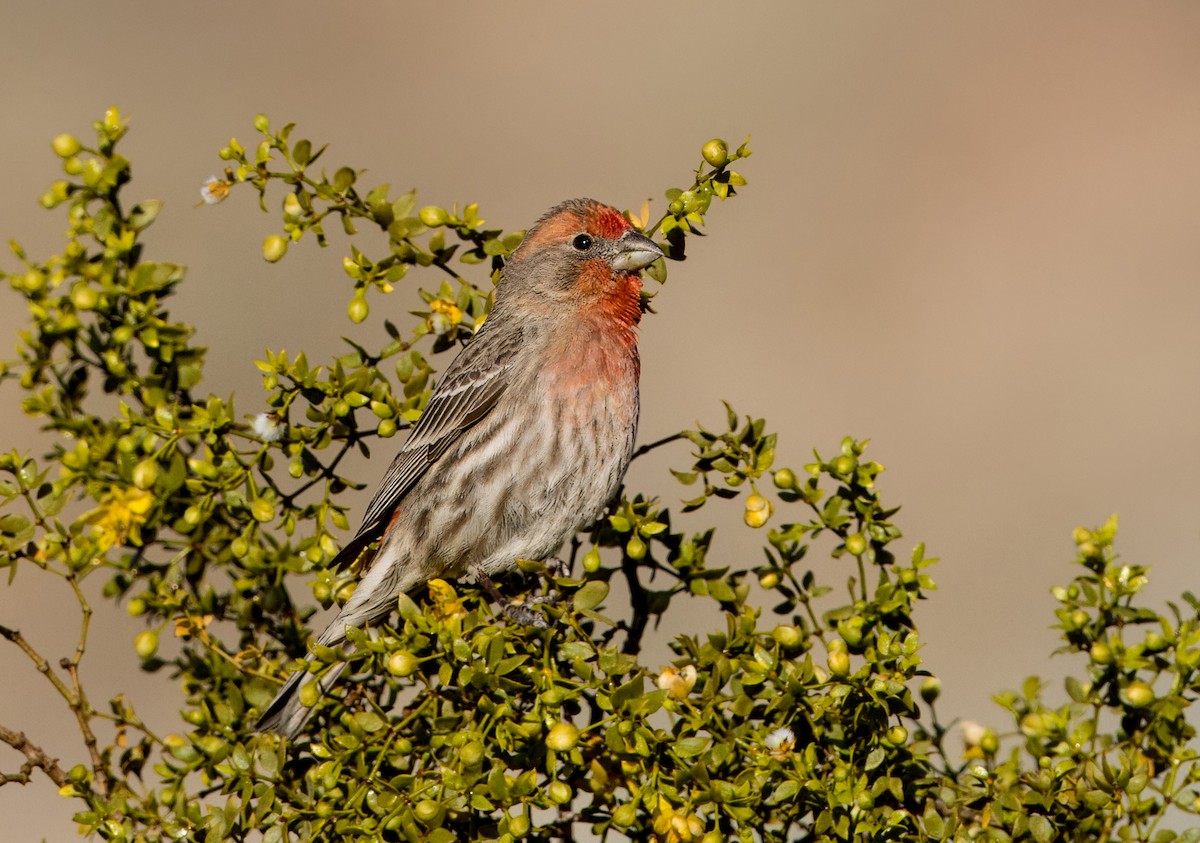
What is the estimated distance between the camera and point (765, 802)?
3016 mm

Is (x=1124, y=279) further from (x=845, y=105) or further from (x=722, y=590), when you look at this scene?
(x=722, y=590)

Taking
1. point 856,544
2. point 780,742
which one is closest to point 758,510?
point 856,544

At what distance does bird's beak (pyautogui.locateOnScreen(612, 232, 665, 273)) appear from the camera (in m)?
4.54

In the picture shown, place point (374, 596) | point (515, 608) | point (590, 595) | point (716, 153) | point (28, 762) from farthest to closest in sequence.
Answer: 1. point (374, 596)
2. point (515, 608)
3. point (716, 153)
4. point (590, 595)
5. point (28, 762)

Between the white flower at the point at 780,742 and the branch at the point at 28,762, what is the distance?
67.8 inches

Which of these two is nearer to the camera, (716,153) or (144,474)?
(144,474)

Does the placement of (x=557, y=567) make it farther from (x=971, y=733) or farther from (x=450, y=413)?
(x=971, y=733)

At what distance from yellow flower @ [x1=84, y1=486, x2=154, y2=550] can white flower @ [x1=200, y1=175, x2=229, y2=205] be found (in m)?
0.90

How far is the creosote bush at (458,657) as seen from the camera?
9.70ft

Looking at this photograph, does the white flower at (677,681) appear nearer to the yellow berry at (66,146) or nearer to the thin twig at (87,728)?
the thin twig at (87,728)

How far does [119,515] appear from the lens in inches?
122

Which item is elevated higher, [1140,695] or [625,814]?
[1140,695]

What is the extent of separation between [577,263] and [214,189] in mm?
1933

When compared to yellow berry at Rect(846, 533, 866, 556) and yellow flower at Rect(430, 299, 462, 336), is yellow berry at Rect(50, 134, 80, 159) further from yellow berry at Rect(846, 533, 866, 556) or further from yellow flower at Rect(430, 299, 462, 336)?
yellow berry at Rect(846, 533, 866, 556)
